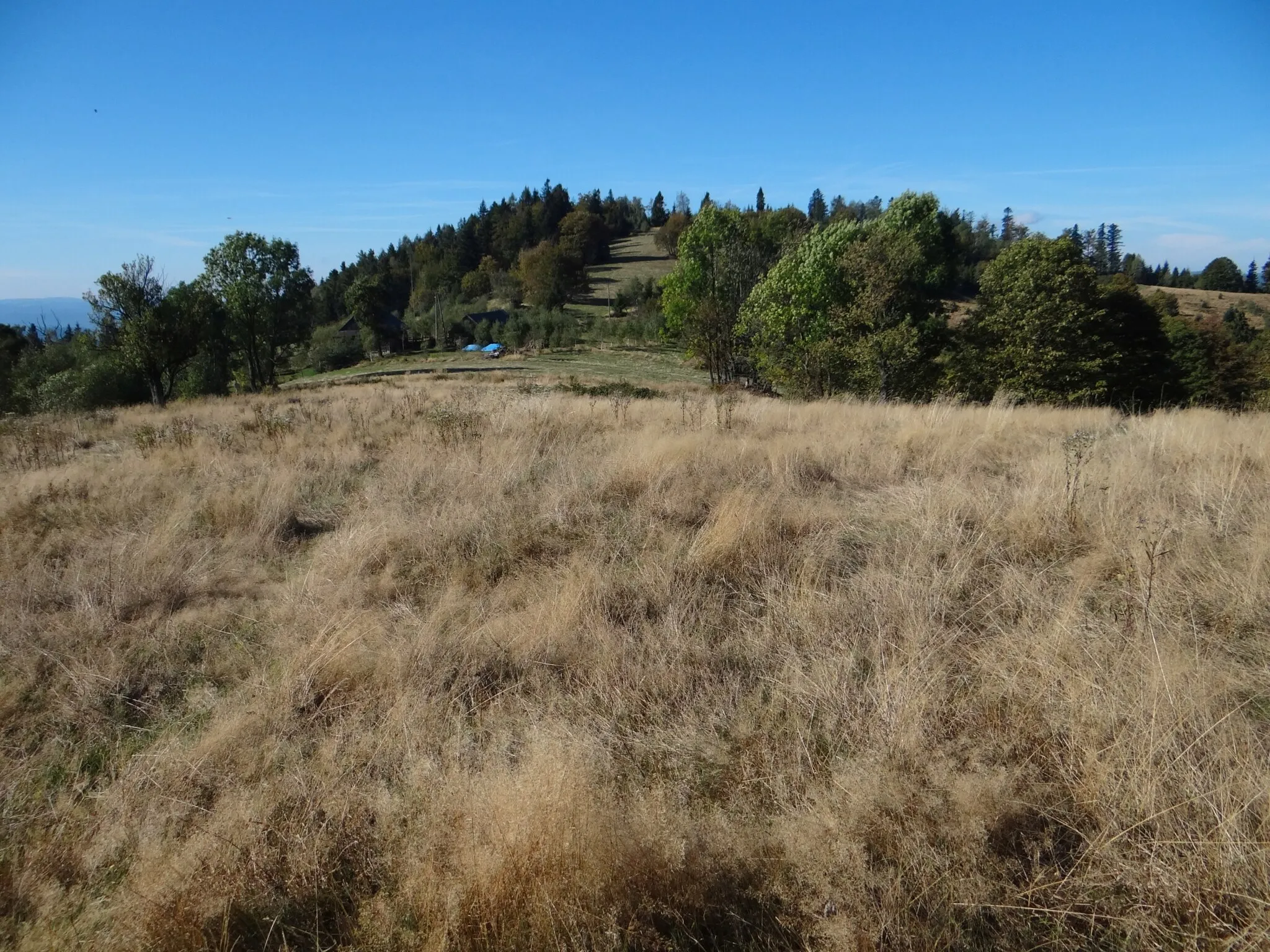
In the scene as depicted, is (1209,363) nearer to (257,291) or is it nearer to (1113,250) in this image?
(257,291)

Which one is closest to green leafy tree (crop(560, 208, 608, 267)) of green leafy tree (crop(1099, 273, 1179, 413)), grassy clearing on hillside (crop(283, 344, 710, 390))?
grassy clearing on hillside (crop(283, 344, 710, 390))

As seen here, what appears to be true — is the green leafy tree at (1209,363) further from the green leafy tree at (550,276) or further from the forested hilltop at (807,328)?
the green leafy tree at (550,276)

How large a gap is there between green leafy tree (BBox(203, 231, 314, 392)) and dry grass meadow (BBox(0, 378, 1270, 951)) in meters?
36.8

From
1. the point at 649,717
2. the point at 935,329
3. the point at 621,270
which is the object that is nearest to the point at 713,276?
the point at 935,329

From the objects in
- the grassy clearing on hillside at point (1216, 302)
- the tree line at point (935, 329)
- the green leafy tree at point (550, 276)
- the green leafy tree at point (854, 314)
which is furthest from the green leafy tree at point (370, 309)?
the grassy clearing on hillside at point (1216, 302)

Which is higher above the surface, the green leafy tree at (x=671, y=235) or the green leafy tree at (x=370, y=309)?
the green leafy tree at (x=671, y=235)

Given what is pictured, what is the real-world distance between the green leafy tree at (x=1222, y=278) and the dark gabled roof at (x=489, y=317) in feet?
310

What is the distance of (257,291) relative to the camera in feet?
119

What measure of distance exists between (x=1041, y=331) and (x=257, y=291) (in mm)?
40557

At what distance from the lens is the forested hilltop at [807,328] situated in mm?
21641

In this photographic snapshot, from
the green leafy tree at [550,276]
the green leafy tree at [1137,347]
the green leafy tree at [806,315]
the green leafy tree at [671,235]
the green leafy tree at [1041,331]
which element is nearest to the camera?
the green leafy tree at [1041,331]

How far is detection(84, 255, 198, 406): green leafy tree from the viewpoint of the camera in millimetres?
28203

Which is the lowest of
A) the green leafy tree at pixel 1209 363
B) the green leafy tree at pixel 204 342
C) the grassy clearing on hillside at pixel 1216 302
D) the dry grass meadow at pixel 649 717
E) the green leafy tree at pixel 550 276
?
the dry grass meadow at pixel 649 717

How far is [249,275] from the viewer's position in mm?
35906
